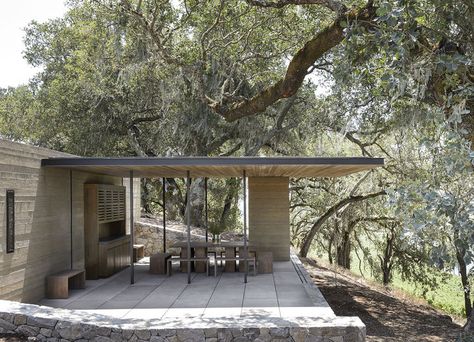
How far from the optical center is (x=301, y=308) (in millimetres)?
7379

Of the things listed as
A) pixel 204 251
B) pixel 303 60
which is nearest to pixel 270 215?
pixel 204 251

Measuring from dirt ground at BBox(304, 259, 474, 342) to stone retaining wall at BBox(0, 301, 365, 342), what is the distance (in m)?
3.15

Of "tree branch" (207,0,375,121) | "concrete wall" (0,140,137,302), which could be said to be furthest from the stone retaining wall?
"tree branch" (207,0,375,121)

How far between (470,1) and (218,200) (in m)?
17.3

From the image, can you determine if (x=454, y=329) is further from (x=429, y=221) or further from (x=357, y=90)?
(x=429, y=221)

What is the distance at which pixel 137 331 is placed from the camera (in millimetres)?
5781

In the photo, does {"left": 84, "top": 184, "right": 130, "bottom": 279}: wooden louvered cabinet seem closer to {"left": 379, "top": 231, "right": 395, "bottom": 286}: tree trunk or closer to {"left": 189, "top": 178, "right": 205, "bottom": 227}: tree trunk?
{"left": 189, "top": 178, "right": 205, "bottom": 227}: tree trunk

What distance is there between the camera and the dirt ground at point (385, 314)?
9.49 m

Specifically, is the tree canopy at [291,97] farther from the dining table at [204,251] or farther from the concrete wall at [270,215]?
the dining table at [204,251]

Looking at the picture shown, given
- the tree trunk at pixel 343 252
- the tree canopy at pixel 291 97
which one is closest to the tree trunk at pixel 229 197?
the tree canopy at pixel 291 97

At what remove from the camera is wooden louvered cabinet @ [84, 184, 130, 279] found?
1002 cm

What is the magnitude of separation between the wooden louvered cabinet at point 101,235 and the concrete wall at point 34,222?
13.7 inches

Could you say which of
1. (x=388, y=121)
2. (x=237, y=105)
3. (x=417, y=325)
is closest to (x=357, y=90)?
(x=388, y=121)

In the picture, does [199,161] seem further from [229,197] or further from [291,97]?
[229,197]
